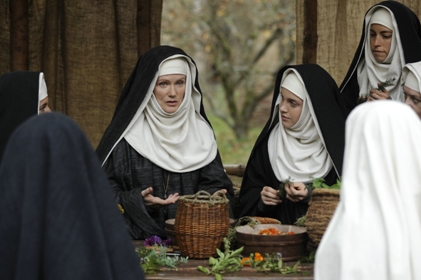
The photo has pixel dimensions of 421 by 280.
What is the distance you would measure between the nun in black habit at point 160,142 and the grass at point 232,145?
10105 millimetres

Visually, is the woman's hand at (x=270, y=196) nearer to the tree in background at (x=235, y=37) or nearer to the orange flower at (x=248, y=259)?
the orange flower at (x=248, y=259)

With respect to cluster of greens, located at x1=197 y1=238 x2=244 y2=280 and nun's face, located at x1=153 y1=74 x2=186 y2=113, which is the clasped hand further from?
nun's face, located at x1=153 y1=74 x2=186 y2=113

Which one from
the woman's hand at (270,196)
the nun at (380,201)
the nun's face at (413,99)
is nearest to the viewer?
the nun at (380,201)

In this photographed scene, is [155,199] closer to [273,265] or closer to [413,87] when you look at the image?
[273,265]

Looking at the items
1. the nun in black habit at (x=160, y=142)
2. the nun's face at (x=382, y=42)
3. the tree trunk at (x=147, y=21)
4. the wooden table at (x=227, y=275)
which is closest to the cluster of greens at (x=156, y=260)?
the wooden table at (x=227, y=275)

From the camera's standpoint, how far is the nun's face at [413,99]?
18.0 feet

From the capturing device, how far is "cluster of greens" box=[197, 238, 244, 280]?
4.15 m

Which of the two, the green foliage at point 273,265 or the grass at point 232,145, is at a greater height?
the grass at point 232,145

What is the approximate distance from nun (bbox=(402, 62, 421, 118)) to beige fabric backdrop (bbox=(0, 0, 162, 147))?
2.62 m

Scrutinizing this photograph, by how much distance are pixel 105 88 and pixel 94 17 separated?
63cm

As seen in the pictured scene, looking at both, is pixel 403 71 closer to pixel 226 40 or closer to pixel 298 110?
pixel 298 110

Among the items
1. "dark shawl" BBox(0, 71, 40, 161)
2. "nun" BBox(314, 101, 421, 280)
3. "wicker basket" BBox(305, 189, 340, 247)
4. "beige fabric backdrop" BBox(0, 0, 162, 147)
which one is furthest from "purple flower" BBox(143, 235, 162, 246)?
"beige fabric backdrop" BBox(0, 0, 162, 147)

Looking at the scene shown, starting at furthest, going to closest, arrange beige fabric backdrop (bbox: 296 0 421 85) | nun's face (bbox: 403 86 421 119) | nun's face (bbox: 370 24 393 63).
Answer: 1. beige fabric backdrop (bbox: 296 0 421 85)
2. nun's face (bbox: 370 24 393 63)
3. nun's face (bbox: 403 86 421 119)

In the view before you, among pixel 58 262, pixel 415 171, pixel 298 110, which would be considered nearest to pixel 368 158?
pixel 415 171
